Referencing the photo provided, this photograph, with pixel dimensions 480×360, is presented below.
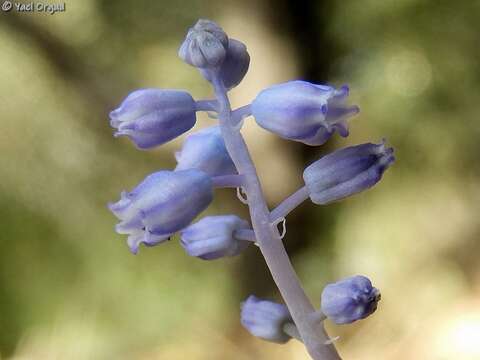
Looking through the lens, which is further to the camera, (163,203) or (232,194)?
(232,194)

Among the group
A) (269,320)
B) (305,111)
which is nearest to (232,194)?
(269,320)

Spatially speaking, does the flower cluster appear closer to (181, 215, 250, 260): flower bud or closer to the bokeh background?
(181, 215, 250, 260): flower bud

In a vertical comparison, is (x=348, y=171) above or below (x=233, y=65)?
below

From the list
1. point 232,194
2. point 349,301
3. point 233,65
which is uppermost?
point 232,194

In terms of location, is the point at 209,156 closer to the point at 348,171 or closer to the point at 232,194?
the point at 348,171

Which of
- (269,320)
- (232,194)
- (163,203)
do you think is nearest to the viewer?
(163,203)

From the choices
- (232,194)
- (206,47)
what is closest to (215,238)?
(206,47)

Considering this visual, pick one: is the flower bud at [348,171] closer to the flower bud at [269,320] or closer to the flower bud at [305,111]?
the flower bud at [305,111]

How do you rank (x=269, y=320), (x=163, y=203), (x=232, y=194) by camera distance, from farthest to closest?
(x=232, y=194) < (x=269, y=320) < (x=163, y=203)
